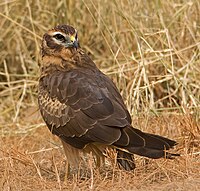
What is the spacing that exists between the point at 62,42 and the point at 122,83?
1599mm

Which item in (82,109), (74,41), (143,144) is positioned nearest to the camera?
(143,144)

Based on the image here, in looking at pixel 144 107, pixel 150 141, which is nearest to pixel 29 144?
pixel 144 107

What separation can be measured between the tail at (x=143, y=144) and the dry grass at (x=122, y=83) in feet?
0.49

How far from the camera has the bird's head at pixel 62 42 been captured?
6.05 meters

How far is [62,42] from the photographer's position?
613 centimetres

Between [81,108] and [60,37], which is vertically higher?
[60,37]

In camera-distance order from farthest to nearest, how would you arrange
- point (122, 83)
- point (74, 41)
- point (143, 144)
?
point (122, 83)
point (74, 41)
point (143, 144)

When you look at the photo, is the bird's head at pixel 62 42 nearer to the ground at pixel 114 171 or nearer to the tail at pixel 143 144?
the ground at pixel 114 171

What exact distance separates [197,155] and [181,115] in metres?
0.98

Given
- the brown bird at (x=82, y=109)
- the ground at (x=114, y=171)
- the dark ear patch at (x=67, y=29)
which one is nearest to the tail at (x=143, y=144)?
the brown bird at (x=82, y=109)

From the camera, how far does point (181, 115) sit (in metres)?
6.78

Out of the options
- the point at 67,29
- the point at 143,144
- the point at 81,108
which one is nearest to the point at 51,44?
the point at 67,29

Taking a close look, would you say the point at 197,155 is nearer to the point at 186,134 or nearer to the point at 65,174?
the point at 186,134

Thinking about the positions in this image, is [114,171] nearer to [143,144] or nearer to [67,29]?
[143,144]
